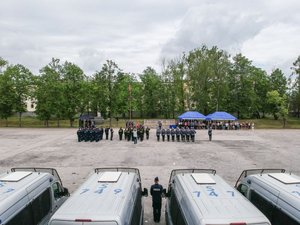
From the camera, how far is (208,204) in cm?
570

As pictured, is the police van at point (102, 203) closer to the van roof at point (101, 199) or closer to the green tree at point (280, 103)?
the van roof at point (101, 199)

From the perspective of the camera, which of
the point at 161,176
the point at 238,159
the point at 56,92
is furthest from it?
the point at 56,92

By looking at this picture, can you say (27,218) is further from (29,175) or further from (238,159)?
(238,159)

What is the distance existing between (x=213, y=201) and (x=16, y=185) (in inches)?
162

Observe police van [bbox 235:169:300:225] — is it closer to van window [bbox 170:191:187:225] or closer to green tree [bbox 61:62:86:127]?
van window [bbox 170:191:187:225]

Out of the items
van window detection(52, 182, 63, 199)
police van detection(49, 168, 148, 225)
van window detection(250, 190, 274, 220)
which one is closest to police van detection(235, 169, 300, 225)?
van window detection(250, 190, 274, 220)

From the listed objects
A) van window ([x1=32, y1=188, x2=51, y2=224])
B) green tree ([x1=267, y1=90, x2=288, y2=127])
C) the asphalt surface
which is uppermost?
green tree ([x1=267, y1=90, x2=288, y2=127])

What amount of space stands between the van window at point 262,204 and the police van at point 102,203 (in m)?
2.73

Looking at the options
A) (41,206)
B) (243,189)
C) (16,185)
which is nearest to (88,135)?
(41,206)

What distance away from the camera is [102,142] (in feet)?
99.5

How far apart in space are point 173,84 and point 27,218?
5527 centimetres

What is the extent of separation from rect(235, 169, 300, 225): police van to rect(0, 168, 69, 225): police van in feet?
15.9

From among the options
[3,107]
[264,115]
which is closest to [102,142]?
[3,107]

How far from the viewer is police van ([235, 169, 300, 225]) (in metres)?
6.18
